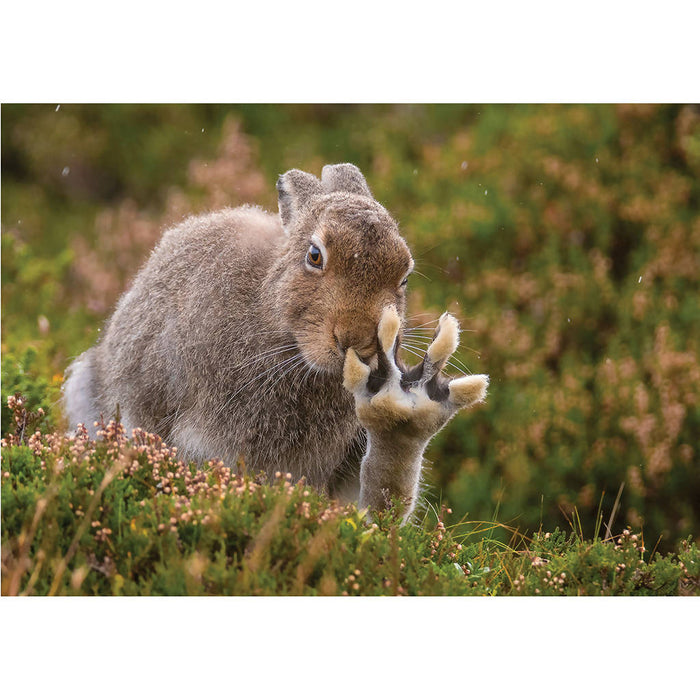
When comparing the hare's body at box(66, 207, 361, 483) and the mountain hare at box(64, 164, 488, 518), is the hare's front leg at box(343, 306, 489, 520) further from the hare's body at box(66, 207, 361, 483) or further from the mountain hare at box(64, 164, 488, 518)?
the hare's body at box(66, 207, 361, 483)

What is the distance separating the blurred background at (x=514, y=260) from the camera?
9.54 meters

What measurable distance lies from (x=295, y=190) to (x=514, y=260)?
6.08m

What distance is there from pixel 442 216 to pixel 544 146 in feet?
5.00

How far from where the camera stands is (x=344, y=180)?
19.4 feet

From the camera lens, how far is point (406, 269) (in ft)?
17.6

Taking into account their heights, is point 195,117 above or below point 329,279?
above

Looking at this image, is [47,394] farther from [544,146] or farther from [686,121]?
[686,121]

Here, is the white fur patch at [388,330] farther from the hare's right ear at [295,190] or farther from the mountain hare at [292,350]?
the hare's right ear at [295,190]

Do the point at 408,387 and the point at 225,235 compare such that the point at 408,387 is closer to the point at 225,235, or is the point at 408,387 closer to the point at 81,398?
the point at 225,235

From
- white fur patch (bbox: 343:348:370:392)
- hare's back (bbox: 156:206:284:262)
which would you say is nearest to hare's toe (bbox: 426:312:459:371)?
white fur patch (bbox: 343:348:370:392)

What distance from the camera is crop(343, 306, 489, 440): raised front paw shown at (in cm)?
499

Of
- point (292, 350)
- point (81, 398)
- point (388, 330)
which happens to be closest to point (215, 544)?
point (388, 330)

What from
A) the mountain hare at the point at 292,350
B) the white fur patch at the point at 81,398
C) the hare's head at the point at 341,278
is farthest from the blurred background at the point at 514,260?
Answer: the hare's head at the point at 341,278

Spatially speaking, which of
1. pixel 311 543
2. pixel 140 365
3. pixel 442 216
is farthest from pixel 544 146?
pixel 311 543
